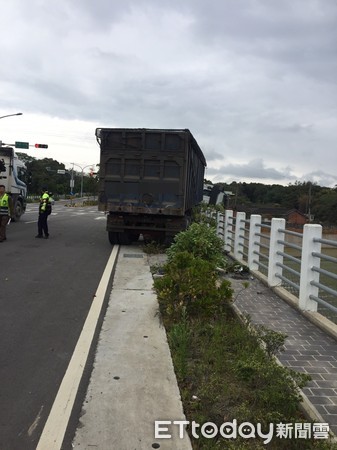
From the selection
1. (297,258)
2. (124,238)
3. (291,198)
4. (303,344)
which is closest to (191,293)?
(303,344)

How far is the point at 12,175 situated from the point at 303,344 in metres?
17.2

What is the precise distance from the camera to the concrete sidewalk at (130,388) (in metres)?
3.06

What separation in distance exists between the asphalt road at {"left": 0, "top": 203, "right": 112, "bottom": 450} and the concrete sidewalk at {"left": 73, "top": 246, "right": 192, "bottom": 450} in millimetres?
355

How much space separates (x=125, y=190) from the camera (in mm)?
12281

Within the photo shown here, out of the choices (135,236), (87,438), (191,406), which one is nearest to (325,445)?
(191,406)

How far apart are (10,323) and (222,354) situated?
2.72 metres

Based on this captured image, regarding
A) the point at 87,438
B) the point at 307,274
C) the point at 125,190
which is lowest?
the point at 87,438

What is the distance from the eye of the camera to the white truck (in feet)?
63.1

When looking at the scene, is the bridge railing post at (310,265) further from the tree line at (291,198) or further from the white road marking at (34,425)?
the tree line at (291,198)

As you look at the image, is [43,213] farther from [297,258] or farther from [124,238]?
[297,258]

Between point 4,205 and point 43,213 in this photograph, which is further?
point 43,213

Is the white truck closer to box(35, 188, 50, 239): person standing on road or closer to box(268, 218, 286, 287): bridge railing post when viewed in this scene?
box(35, 188, 50, 239): person standing on road

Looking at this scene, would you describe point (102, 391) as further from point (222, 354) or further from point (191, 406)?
point (222, 354)

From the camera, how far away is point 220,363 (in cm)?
419
